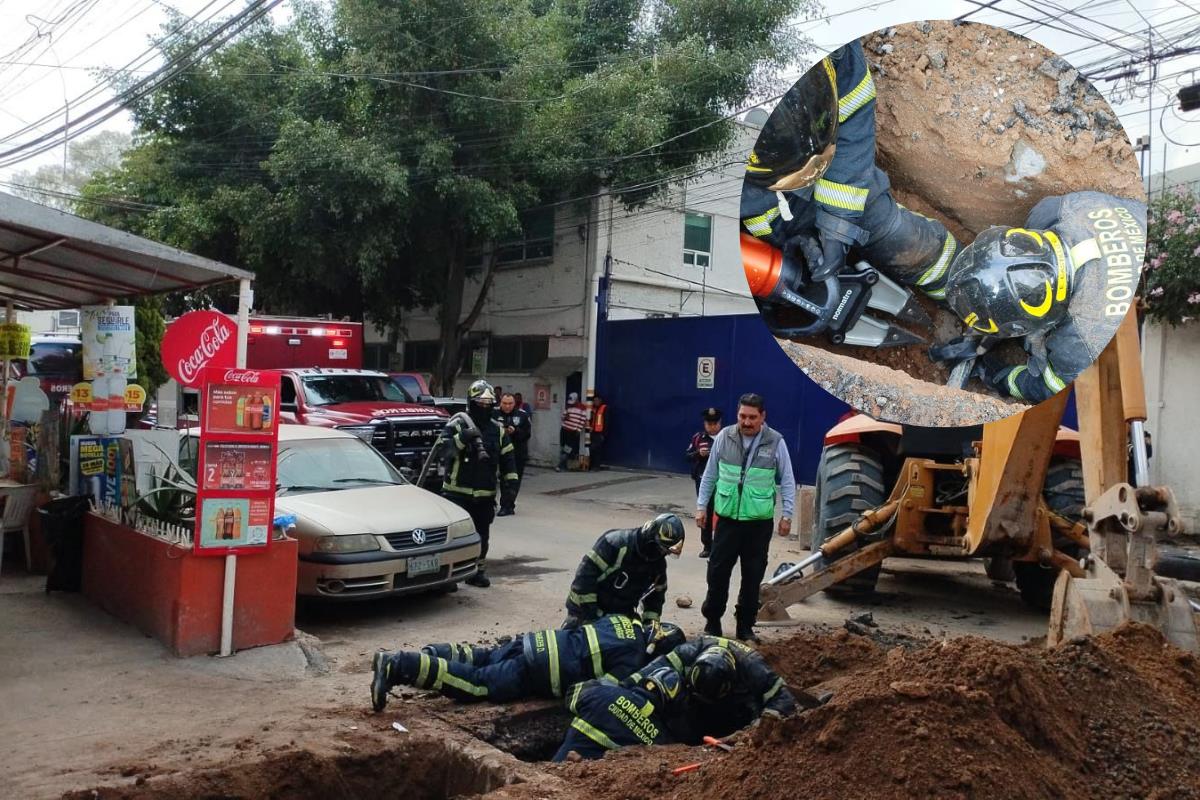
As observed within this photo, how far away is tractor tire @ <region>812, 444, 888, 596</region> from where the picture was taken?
28.1 ft

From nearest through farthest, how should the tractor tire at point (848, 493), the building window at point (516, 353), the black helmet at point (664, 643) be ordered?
the black helmet at point (664, 643) < the tractor tire at point (848, 493) < the building window at point (516, 353)

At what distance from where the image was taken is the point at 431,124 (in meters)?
18.9

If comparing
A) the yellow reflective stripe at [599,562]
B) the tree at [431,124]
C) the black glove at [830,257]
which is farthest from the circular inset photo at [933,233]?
the tree at [431,124]

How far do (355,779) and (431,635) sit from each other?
8.81 ft

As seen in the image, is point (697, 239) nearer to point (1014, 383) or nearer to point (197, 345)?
point (197, 345)

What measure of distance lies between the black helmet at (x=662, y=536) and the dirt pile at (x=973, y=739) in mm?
1309

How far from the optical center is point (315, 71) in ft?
66.3

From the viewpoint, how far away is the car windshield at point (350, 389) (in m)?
15.1

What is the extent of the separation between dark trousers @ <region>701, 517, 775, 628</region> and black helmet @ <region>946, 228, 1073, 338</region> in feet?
10.6

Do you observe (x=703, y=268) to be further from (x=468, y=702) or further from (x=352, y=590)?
(x=468, y=702)

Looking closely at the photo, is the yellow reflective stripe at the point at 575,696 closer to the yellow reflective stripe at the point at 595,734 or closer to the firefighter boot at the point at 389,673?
the yellow reflective stripe at the point at 595,734

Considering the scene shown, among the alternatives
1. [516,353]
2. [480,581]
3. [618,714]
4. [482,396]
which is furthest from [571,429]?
[618,714]

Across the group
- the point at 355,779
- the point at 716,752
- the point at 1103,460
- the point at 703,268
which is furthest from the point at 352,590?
the point at 703,268

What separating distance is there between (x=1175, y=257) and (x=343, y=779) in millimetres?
12221
